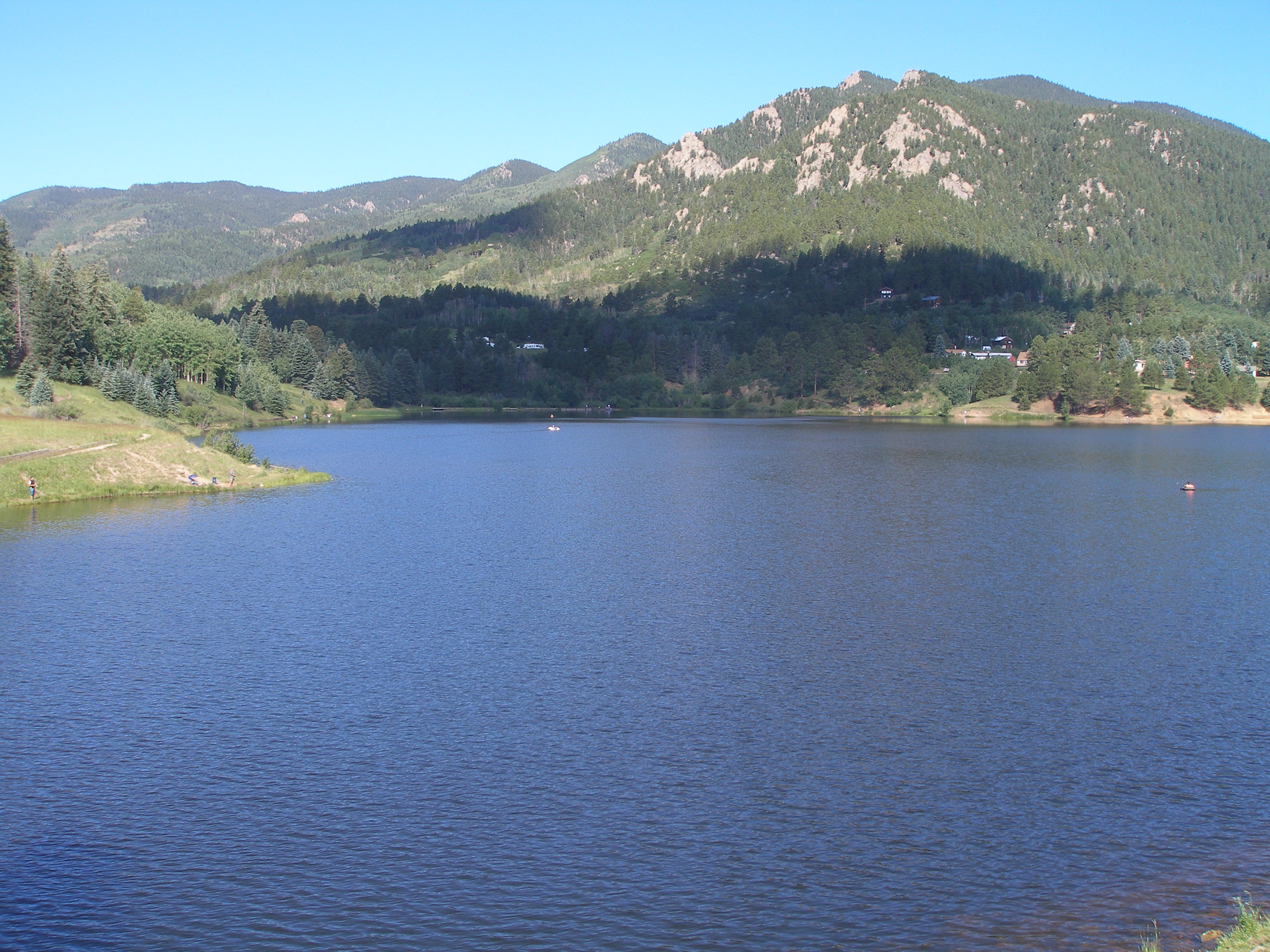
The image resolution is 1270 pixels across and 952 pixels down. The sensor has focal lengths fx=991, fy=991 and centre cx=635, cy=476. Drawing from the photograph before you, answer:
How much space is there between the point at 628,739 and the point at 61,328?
4440 inches

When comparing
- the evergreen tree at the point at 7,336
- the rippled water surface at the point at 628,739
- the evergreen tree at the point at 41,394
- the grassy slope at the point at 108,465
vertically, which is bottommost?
the rippled water surface at the point at 628,739

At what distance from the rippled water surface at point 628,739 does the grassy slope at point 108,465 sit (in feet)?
39.7

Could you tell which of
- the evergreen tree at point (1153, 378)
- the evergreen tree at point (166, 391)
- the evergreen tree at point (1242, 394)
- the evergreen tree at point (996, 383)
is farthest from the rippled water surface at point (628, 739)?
the evergreen tree at point (1242, 394)

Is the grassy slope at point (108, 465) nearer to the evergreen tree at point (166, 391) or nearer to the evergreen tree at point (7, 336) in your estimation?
the evergreen tree at point (7, 336)

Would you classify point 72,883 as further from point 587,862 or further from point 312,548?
point 312,548

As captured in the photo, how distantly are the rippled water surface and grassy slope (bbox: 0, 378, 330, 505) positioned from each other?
12105 millimetres

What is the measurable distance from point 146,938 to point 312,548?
36809 millimetres

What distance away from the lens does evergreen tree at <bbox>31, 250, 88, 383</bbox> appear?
11244 cm

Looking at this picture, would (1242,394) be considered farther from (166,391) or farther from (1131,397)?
(166,391)

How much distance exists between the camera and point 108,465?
7188 cm

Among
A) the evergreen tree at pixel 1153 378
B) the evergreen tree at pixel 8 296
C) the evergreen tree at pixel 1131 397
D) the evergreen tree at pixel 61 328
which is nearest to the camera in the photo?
the evergreen tree at pixel 8 296

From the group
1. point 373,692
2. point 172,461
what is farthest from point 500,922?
point 172,461

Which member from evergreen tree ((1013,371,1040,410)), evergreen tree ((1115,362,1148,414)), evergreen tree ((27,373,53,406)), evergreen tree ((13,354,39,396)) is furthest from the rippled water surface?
evergreen tree ((1013,371,1040,410))

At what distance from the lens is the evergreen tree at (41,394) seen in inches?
3851
